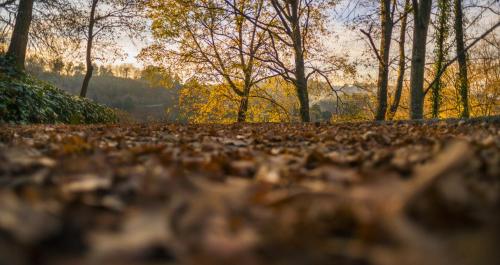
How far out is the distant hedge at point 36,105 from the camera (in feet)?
29.2

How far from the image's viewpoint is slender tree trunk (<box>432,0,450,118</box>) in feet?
46.9

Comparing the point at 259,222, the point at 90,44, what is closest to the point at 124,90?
the point at 90,44

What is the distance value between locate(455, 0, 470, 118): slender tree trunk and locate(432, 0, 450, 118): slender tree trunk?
0.54 metres

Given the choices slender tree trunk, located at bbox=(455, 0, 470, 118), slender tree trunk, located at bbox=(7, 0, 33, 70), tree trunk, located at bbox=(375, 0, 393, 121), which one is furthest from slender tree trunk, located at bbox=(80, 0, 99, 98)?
slender tree trunk, located at bbox=(455, 0, 470, 118)

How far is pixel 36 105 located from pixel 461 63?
48.8ft

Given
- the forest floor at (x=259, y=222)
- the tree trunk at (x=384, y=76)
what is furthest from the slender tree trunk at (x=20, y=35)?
the forest floor at (x=259, y=222)

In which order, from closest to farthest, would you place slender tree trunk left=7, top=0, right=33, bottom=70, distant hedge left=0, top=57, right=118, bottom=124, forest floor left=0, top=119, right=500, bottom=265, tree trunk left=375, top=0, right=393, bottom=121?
forest floor left=0, top=119, right=500, bottom=265, distant hedge left=0, top=57, right=118, bottom=124, tree trunk left=375, top=0, right=393, bottom=121, slender tree trunk left=7, top=0, right=33, bottom=70

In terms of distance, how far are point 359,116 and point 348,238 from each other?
14.7 metres

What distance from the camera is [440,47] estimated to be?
48.7 feet

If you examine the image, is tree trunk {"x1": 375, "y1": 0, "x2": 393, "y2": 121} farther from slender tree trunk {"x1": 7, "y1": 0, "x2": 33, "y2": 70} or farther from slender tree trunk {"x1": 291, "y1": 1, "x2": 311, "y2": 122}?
slender tree trunk {"x1": 7, "y1": 0, "x2": 33, "y2": 70}

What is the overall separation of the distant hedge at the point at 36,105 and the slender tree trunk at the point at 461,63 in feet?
46.5

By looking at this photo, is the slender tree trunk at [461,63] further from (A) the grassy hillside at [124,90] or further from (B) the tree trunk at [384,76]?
(A) the grassy hillside at [124,90]

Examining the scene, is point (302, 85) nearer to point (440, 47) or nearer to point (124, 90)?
point (440, 47)

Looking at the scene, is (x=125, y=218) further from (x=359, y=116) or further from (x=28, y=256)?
(x=359, y=116)
